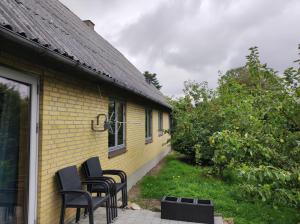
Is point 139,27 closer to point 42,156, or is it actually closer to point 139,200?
point 139,200

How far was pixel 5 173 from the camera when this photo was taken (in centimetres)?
329

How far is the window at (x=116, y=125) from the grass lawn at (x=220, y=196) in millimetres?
1454

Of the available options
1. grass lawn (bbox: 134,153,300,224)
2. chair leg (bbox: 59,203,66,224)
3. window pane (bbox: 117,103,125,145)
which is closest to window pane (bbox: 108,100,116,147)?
window pane (bbox: 117,103,125,145)

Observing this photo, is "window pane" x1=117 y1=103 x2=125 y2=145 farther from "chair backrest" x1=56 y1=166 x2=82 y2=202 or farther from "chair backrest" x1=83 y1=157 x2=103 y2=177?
"chair backrest" x1=56 y1=166 x2=82 y2=202

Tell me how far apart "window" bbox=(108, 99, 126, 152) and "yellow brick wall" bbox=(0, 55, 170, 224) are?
0.34m

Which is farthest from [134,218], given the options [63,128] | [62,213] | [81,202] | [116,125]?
[116,125]

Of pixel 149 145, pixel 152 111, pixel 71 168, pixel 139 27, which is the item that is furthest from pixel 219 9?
pixel 71 168

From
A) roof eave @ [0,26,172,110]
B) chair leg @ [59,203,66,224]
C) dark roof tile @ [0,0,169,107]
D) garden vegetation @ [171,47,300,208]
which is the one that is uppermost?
dark roof tile @ [0,0,169,107]

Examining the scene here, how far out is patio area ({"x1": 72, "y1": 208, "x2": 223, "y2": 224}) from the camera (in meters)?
4.96

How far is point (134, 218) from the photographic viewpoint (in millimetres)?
5203

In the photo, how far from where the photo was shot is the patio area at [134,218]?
4.96m

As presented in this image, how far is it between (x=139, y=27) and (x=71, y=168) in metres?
14.3

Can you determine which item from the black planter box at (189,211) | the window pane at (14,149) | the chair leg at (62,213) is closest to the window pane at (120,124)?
the black planter box at (189,211)

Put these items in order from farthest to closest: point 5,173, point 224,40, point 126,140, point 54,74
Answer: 1. point 224,40
2. point 126,140
3. point 54,74
4. point 5,173
